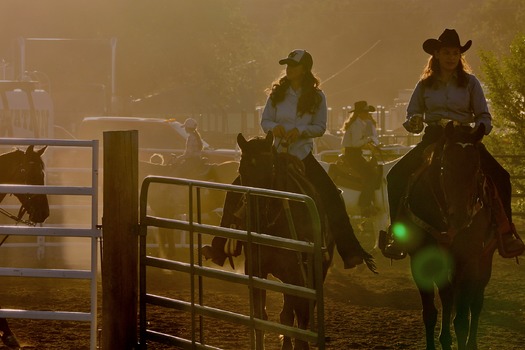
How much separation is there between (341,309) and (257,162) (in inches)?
152

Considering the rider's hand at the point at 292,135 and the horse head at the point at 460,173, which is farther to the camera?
the rider's hand at the point at 292,135

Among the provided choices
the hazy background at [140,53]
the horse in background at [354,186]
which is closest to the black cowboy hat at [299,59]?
the horse in background at [354,186]

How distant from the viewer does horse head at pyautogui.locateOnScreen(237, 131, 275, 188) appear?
886cm

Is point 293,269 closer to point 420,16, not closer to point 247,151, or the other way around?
point 247,151

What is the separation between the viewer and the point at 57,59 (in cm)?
5441

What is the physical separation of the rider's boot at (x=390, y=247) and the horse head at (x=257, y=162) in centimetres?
129

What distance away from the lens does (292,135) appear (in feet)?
30.6

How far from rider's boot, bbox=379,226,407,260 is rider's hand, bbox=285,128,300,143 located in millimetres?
1074

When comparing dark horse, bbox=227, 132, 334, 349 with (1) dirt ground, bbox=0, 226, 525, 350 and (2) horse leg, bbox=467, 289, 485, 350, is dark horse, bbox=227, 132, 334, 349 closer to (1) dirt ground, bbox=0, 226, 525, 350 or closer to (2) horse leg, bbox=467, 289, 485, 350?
(1) dirt ground, bbox=0, 226, 525, 350

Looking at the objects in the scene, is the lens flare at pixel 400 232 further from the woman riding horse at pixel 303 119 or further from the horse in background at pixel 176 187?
the horse in background at pixel 176 187

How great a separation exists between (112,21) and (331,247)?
148 ft

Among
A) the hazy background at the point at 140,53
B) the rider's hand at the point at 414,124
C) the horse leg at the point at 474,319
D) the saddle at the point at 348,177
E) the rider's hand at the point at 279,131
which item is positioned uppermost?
the hazy background at the point at 140,53

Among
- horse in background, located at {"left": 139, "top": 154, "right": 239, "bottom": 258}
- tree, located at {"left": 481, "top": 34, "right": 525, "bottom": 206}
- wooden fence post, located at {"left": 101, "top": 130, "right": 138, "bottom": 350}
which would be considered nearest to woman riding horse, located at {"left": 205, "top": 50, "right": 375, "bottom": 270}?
wooden fence post, located at {"left": 101, "top": 130, "right": 138, "bottom": 350}

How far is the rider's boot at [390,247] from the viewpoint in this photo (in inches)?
375
